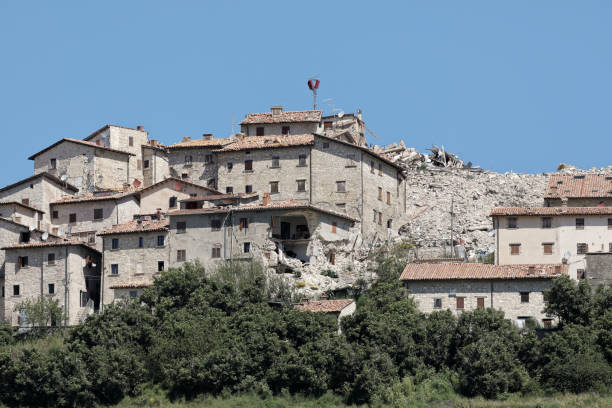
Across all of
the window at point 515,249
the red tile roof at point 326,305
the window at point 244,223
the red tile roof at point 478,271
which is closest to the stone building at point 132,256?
the window at point 244,223

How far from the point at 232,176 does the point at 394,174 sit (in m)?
11.9

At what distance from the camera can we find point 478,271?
264ft

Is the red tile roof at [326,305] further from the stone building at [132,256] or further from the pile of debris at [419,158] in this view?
the pile of debris at [419,158]

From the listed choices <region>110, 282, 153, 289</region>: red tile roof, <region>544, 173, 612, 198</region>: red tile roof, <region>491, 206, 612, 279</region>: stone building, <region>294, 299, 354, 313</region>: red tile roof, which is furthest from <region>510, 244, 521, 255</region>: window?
<region>110, 282, 153, 289</region>: red tile roof

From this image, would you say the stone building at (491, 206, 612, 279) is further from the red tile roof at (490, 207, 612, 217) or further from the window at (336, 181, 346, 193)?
the window at (336, 181, 346, 193)

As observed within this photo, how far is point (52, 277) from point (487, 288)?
2907 centimetres

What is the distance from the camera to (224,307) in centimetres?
8294

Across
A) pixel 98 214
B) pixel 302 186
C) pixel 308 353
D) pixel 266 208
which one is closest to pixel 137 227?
pixel 98 214

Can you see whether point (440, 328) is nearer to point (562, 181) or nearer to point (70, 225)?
point (562, 181)

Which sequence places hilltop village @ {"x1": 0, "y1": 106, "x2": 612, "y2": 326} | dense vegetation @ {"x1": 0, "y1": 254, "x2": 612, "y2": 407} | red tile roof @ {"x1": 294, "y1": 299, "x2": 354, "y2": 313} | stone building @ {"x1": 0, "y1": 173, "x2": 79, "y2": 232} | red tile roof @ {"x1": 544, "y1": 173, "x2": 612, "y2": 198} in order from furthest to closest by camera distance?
stone building @ {"x1": 0, "y1": 173, "x2": 79, "y2": 232} < red tile roof @ {"x1": 544, "y1": 173, "x2": 612, "y2": 198} < hilltop village @ {"x1": 0, "y1": 106, "x2": 612, "y2": 326} < red tile roof @ {"x1": 294, "y1": 299, "x2": 354, "y2": 313} < dense vegetation @ {"x1": 0, "y1": 254, "x2": 612, "y2": 407}

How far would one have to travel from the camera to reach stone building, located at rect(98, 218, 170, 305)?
9062 cm

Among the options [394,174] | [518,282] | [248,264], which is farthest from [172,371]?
[394,174]

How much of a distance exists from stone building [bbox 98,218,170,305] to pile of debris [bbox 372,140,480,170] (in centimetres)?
2531

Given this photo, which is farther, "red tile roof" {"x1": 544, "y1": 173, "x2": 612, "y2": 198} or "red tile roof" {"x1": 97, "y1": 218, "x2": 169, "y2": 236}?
"red tile roof" {"x1": 97, "y1": 218, "x2": 169, "y2": 236}
